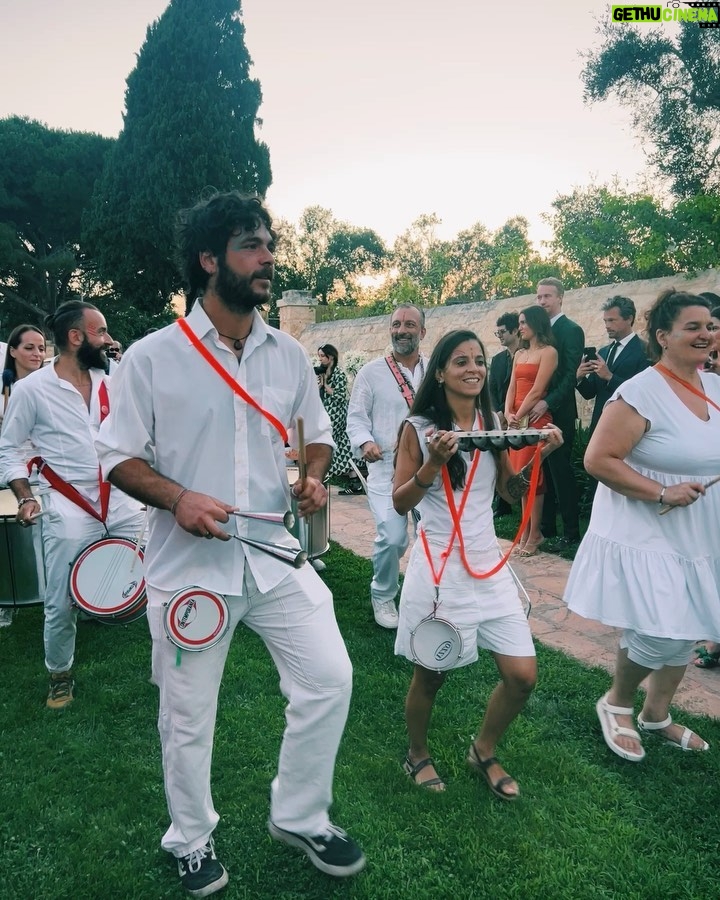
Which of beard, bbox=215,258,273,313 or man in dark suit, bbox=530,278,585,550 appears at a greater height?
beard, bbox=215,258,273,313

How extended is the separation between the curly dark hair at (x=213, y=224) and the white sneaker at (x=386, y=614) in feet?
10.8

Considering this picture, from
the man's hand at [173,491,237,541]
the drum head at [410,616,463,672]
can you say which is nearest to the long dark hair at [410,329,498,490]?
the drum head at [410,616,463,672]

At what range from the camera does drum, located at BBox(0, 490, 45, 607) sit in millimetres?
4652

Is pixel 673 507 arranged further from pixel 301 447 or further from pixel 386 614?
pixel 386 614

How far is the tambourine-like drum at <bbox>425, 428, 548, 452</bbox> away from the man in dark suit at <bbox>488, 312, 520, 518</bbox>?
219 inches

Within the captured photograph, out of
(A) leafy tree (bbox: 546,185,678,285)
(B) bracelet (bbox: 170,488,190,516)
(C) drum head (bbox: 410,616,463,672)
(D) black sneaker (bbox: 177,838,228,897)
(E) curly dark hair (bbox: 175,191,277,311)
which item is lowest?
(D) black sneaker (bbox: 177,838,228,897)

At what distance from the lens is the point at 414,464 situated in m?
3.24

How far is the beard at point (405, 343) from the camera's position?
5289mm

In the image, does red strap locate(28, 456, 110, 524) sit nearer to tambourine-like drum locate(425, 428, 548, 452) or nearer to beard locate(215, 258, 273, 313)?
beard locate(215, 258, 273, 313)

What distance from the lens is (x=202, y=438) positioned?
254 centimetres

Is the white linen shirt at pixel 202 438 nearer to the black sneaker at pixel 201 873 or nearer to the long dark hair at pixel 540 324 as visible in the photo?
the black sneaker at pixel 201 873

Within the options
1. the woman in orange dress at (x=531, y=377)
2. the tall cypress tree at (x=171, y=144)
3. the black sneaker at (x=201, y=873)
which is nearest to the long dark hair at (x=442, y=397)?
the black sneaker at (x=201, y=873)

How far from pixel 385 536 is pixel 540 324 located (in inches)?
120

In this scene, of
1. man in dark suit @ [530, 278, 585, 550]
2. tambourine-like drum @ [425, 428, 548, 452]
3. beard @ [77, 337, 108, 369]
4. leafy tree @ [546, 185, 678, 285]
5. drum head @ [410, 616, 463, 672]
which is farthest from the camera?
leafy tree @ [546, 185, 678, 285]
